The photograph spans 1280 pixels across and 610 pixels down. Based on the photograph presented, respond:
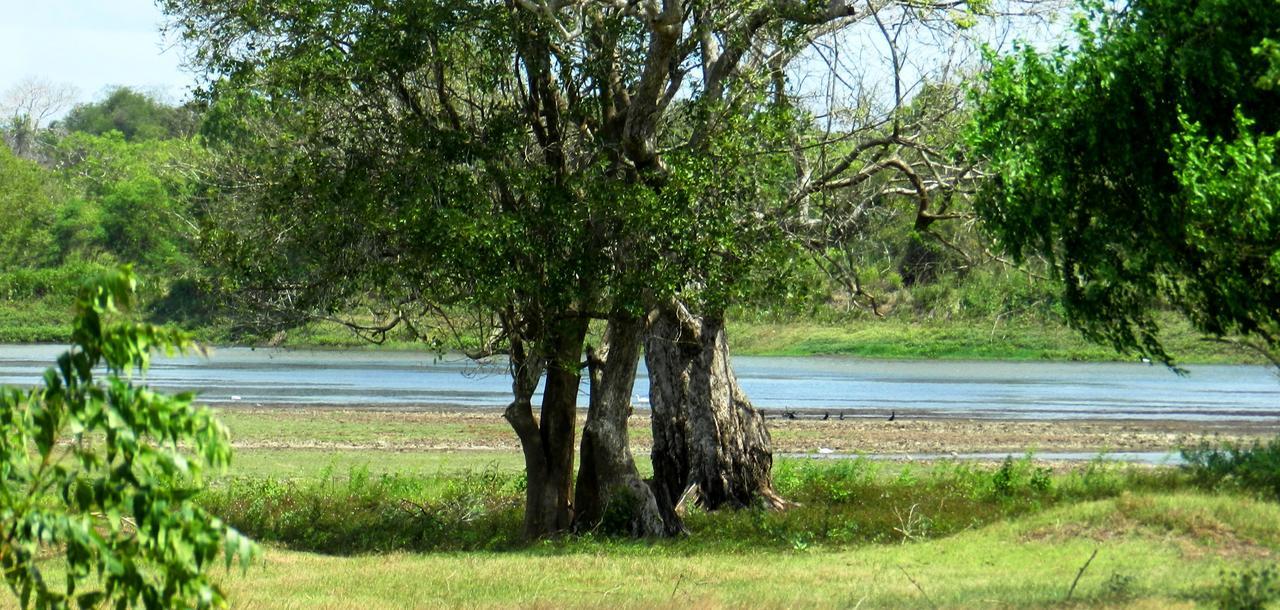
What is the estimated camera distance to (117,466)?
4918mm

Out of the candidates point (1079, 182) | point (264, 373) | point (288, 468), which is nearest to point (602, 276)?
point (1079, 182)

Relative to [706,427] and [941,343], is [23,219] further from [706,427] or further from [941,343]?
[706,427]

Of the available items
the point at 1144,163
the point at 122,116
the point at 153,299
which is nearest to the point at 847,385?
the point at 153,299

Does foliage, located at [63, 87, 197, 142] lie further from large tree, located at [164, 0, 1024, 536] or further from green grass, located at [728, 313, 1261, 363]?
large tree, located at [164, 0, 1024, 536]

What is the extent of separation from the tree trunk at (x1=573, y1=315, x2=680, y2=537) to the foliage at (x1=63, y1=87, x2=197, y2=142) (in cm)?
10719

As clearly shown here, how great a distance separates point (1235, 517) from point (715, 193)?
20.3 feet

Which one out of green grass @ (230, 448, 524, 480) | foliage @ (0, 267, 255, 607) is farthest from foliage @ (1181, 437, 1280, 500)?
foliage @ (0, 267, 255, 607)

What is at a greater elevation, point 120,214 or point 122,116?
point 122,116

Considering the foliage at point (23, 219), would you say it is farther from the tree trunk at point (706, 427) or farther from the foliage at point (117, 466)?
the foliage at point (117, 466)

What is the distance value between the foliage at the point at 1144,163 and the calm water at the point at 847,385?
25.7m

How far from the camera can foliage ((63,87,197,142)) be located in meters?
120

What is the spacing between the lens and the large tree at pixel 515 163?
1380cm

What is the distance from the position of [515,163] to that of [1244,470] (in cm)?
960

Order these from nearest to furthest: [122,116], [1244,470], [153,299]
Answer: [1244,470] < [153,299] < [122,116]
